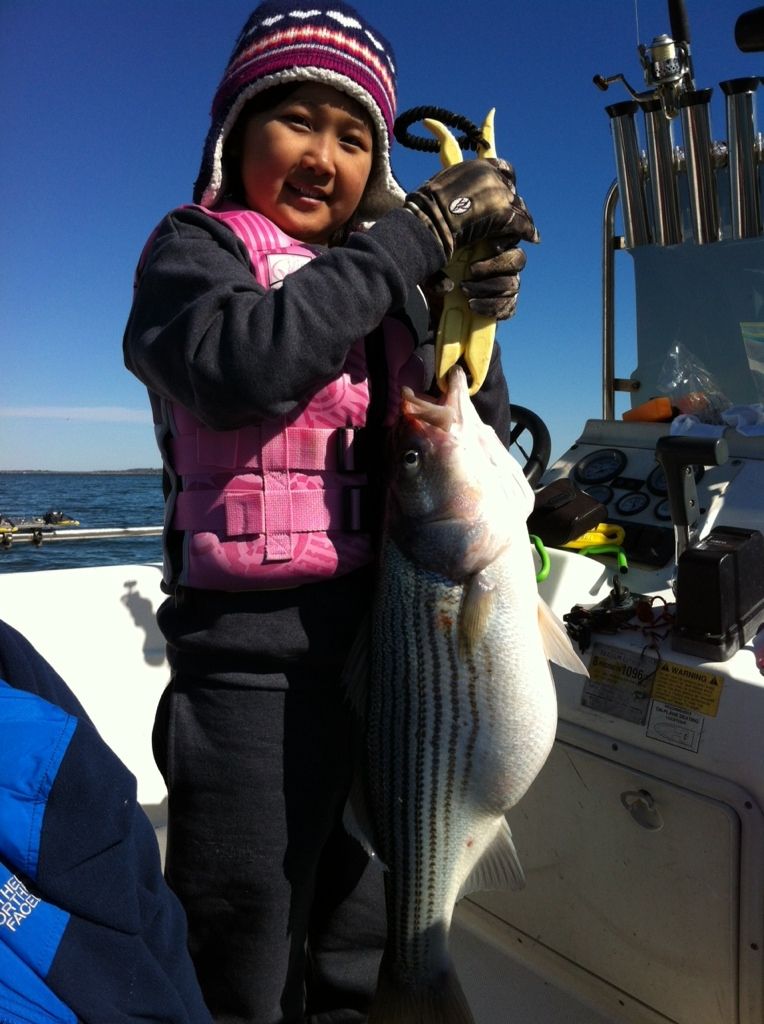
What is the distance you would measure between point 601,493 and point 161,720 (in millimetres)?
2113

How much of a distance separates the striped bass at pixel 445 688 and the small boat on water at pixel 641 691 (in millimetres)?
462

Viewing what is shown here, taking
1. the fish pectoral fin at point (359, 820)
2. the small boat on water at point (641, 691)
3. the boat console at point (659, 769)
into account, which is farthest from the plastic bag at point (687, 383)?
the fish pectoral fin at point (359, 820)

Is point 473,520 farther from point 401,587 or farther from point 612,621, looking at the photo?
point 612,621

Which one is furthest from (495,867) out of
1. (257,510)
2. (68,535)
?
(68,535)

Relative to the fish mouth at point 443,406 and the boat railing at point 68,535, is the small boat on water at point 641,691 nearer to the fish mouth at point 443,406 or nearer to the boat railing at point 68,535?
the fish mouth at point 443,406

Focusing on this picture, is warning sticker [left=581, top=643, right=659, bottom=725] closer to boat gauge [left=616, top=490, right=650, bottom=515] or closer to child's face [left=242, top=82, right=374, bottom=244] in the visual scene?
boat gauge [left=616, top=490, right=650, bottom=515]

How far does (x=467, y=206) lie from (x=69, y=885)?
1.46 metres

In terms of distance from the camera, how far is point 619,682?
221 cm

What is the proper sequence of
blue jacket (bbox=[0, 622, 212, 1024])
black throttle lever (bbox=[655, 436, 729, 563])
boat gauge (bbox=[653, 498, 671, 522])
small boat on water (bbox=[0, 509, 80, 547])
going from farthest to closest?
small boat on water (bbox=[0, 509, 80, 547]) < boat gauge (bbox=[653, 498, 671, 522]) < black throttle lever (bbox=[655, 436, 729, 563]) < blue jacket (bbox=[0, 622, 212, 1024])

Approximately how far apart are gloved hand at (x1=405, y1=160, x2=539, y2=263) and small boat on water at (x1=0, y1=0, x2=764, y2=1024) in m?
0.99

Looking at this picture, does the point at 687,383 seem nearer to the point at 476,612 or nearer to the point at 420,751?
the point at 476,612

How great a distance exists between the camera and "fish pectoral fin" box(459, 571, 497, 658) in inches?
69.0

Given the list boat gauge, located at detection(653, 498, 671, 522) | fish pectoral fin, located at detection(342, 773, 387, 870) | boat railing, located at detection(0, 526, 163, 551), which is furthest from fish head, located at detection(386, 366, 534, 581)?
boat railing, located at detection(0, 526, 163, 551)

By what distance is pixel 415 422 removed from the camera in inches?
69.7
